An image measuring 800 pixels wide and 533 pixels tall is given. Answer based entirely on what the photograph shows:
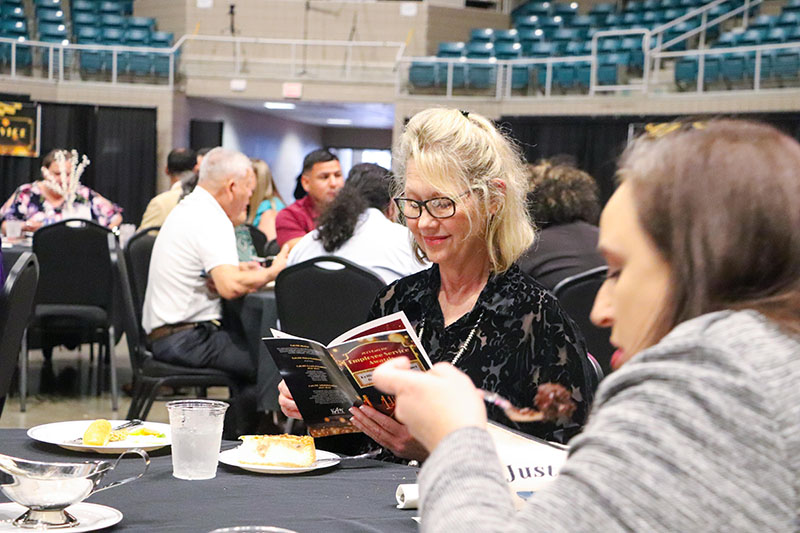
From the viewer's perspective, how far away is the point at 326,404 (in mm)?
1689

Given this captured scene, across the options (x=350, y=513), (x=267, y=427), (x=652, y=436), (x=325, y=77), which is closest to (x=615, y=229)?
(x=652, y=436)

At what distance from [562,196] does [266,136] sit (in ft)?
46.5

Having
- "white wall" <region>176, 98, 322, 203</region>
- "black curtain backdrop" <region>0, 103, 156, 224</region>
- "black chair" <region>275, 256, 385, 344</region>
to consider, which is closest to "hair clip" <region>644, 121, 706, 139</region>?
"black chair" <region>275, 256, 385, 344</region>

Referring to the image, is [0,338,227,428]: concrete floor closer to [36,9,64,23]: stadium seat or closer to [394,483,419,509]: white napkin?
[394,483,419,509]: white napkin

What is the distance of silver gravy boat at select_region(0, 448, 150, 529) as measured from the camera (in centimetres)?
114

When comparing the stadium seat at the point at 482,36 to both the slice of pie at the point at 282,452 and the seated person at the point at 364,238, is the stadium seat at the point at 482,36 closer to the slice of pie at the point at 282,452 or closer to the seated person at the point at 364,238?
the seated person at the point at 364,238

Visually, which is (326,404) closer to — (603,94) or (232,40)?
(603,94)

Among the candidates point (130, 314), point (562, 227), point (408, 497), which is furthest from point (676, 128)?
point (130, 314)

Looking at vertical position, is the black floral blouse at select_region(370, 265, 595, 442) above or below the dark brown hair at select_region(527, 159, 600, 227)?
below

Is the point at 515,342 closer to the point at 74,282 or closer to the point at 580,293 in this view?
the point at 580,293

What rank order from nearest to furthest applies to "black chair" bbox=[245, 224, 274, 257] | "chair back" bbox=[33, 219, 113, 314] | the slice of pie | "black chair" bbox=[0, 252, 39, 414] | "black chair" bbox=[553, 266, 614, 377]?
the slice of pie, "black chair" bbox=[0, 252, 39, 414], "black chair" bbox=[553, 266, 614, 377], "chair back" bbox=[33, 219, 113, 314], "black chair" bbox=[245, 224, 274, 257]

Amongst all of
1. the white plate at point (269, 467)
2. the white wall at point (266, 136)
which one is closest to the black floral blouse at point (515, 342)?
the white plate at point (269, 467)

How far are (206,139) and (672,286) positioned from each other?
14.7 metres

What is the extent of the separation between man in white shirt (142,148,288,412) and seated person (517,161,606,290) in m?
1.13
